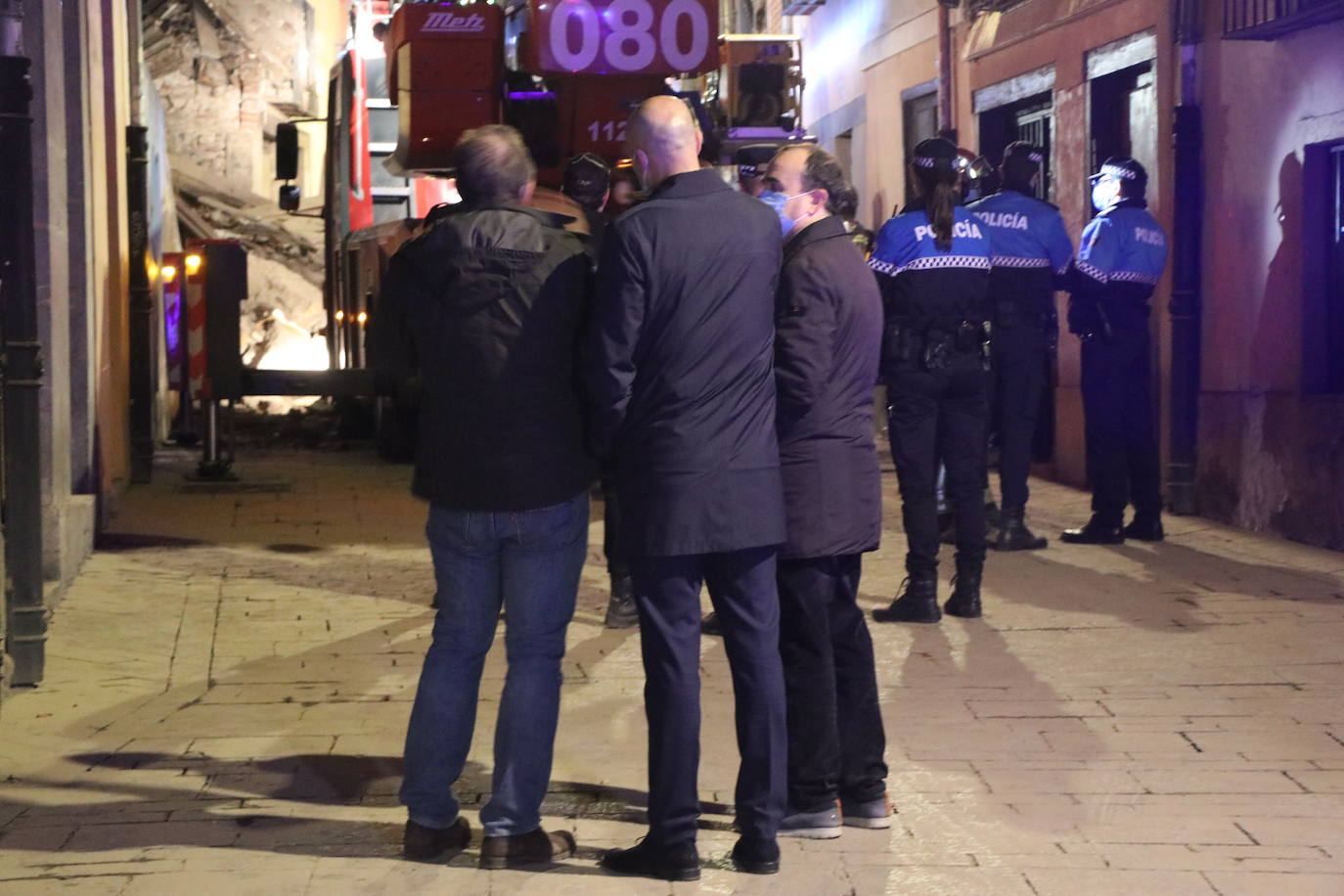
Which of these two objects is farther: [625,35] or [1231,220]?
[625,35]

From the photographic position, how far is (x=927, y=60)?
644 inches

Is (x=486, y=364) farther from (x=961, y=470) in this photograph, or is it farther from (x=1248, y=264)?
(x=1248, y=264)

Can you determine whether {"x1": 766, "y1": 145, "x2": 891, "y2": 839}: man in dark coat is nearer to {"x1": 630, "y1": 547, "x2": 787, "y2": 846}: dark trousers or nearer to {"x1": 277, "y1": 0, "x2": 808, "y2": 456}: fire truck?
{"x1": 630, "y1": 547, "x2": 787, "y2": 846}: dark trousers

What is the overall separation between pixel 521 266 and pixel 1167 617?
4.28m

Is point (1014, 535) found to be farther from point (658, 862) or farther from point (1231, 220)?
point (658, 862)

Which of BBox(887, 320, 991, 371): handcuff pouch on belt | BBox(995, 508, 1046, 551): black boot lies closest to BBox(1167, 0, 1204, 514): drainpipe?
BBox(995, 508, 1046, 551): black boot

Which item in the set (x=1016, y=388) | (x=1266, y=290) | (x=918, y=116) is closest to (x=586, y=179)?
(x=1016, y=388)

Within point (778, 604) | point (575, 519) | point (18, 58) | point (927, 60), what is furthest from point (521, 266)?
point (927, 60)

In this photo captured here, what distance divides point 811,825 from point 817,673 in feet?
1.29

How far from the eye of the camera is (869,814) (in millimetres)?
4961

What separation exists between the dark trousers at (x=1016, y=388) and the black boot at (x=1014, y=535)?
0.21m

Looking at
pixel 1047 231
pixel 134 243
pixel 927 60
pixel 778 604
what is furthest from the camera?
pixel 927 60

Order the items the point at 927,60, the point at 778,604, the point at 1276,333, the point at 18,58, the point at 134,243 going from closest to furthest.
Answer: the point at 778,604 → the point at 18,58 → the point at 1276,333 → the point at 134,243 → the point at 927,60

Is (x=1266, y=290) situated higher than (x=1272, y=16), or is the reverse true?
(x=1272, y=16)
